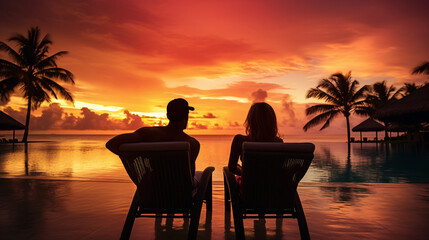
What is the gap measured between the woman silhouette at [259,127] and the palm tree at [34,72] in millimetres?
26651

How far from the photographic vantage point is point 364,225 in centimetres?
338

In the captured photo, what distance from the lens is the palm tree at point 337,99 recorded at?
94.7 feet

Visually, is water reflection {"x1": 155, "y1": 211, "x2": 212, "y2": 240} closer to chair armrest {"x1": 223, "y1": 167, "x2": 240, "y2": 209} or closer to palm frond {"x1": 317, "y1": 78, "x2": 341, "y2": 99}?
chair armrest {"x1": 223, "y1": 167, "x2": 240, "y2": 209}

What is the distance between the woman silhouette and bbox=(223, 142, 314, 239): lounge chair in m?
0.32

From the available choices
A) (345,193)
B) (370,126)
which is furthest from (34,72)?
(370,126)

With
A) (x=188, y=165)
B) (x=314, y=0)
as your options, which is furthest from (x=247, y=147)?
(x=314, y=0)

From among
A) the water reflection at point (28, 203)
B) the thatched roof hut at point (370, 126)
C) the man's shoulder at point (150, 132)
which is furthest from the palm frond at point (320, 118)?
the man's shoulder at point (150, 132)

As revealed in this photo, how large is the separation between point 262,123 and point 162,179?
96 cm

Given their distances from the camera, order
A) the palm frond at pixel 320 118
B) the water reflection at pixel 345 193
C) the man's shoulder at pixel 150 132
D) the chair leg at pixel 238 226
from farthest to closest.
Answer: the palm frond at pixel 320 118, the water reflection at pixel 345 193, the man's shoulder at pixel 150 132, the chair leg at pixel 238 226

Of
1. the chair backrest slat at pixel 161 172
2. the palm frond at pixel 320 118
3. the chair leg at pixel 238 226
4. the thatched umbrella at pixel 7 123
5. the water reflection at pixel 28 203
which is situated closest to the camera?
the chair backrest slat at pixel 161 172

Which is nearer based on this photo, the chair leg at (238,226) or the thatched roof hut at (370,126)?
the chair leg at (238,226)

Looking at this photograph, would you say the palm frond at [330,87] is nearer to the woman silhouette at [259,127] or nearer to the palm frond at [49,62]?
the palm frond at [49,62]

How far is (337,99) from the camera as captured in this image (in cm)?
2938

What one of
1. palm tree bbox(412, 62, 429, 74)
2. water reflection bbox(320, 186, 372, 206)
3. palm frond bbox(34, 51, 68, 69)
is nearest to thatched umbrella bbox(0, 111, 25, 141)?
palm frond bbox(34, 51, 68, 69)
